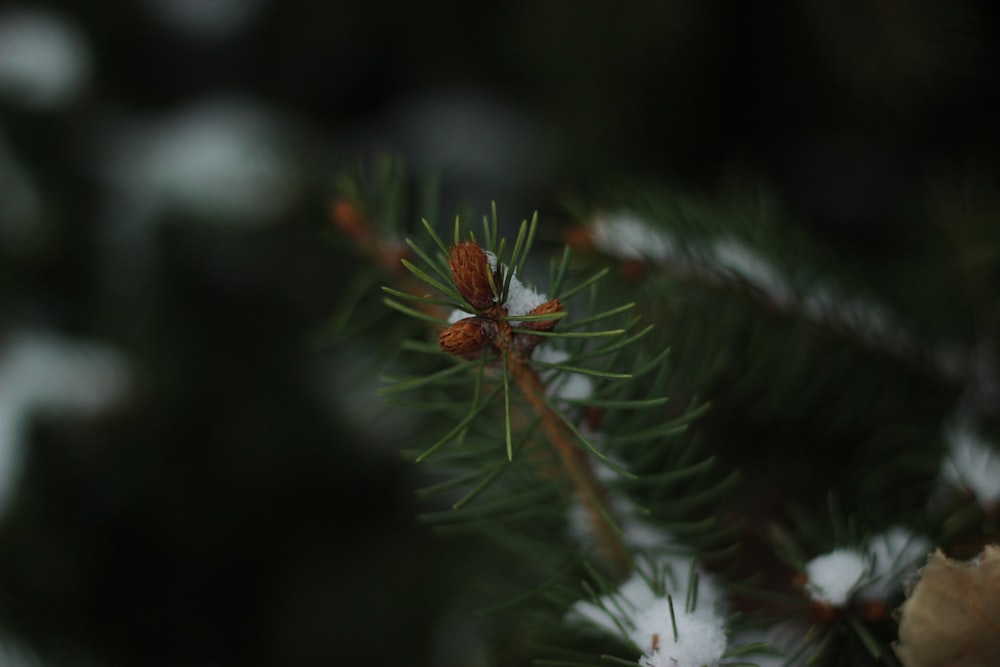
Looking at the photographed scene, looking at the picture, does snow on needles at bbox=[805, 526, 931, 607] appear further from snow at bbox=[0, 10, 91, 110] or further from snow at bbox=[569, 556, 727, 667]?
snow at bbox=[0, 10, 91, 110]

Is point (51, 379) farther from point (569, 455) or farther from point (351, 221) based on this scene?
point (569, 455)

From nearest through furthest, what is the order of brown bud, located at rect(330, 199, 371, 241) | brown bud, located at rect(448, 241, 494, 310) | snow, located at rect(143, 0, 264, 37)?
brown bud, located at rect(448, 241, 494, 310) → brown bud, located at rect(330, 199, 371, 241) → snow, located at rect(143, 0, 264, 37)

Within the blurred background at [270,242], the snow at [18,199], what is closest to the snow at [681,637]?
the blurred background at [270,242]

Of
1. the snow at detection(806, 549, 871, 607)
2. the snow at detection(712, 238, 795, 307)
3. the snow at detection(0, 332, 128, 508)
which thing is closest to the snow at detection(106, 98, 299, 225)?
the snow at detection(0, 332, 128, 508)

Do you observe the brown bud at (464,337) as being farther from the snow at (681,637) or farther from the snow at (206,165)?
the snow at (206,165)

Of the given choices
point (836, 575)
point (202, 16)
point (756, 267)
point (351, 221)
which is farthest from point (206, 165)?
point (836, 575)
